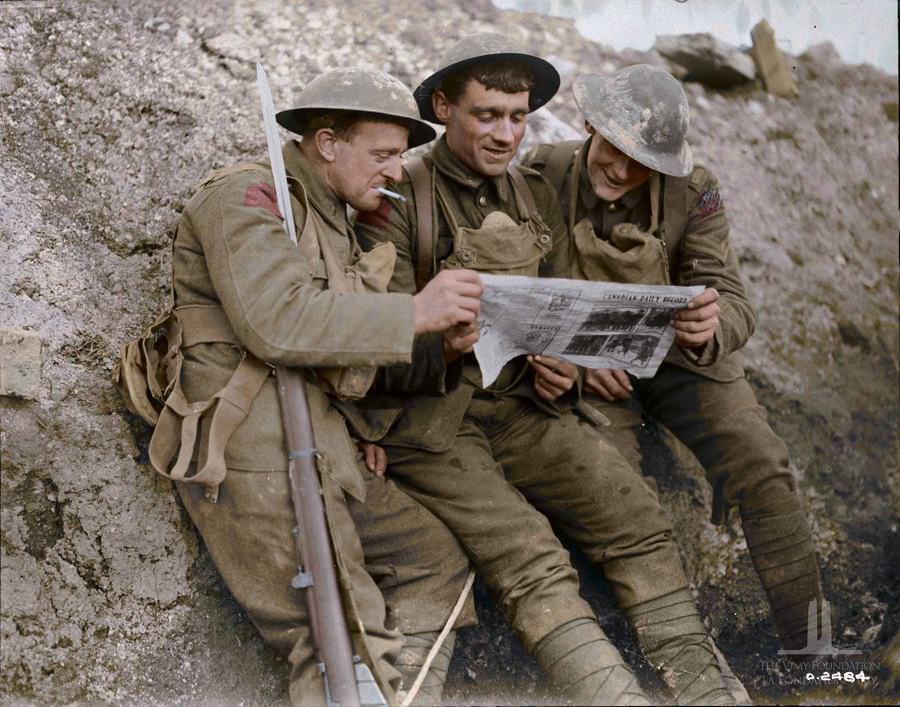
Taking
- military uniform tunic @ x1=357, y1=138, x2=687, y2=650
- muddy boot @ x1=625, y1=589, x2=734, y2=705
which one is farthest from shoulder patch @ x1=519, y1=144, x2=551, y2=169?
muddy boot @ x1=625, y1=589, x2=734, y2=705

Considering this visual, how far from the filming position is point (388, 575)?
3.86 meters

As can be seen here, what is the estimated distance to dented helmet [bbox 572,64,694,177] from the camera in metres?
4.28

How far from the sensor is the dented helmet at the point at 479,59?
4141mm

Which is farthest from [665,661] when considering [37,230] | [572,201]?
[37,230]

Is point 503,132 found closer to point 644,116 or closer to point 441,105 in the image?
point 441,105

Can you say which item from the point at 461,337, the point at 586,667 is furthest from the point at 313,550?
the point at 586,667

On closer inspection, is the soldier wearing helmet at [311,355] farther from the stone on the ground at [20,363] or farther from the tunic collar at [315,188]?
the stone on the ground at [20,363]

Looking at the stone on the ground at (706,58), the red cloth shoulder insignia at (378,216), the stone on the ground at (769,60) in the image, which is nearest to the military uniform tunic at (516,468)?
the red cloth shoulder insignia at (378,216)

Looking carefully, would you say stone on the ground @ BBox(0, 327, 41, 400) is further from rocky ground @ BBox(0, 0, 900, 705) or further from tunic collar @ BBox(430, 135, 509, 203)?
tunic collar @ BBox(430, 135, 509, 203)

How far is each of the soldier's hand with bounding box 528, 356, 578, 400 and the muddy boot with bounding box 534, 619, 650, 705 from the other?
36.0 inches

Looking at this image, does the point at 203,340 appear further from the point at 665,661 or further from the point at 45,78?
the point at 665,661

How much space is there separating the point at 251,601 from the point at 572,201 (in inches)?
81.5

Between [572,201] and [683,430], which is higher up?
[572,201]

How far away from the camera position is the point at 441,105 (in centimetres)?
431
